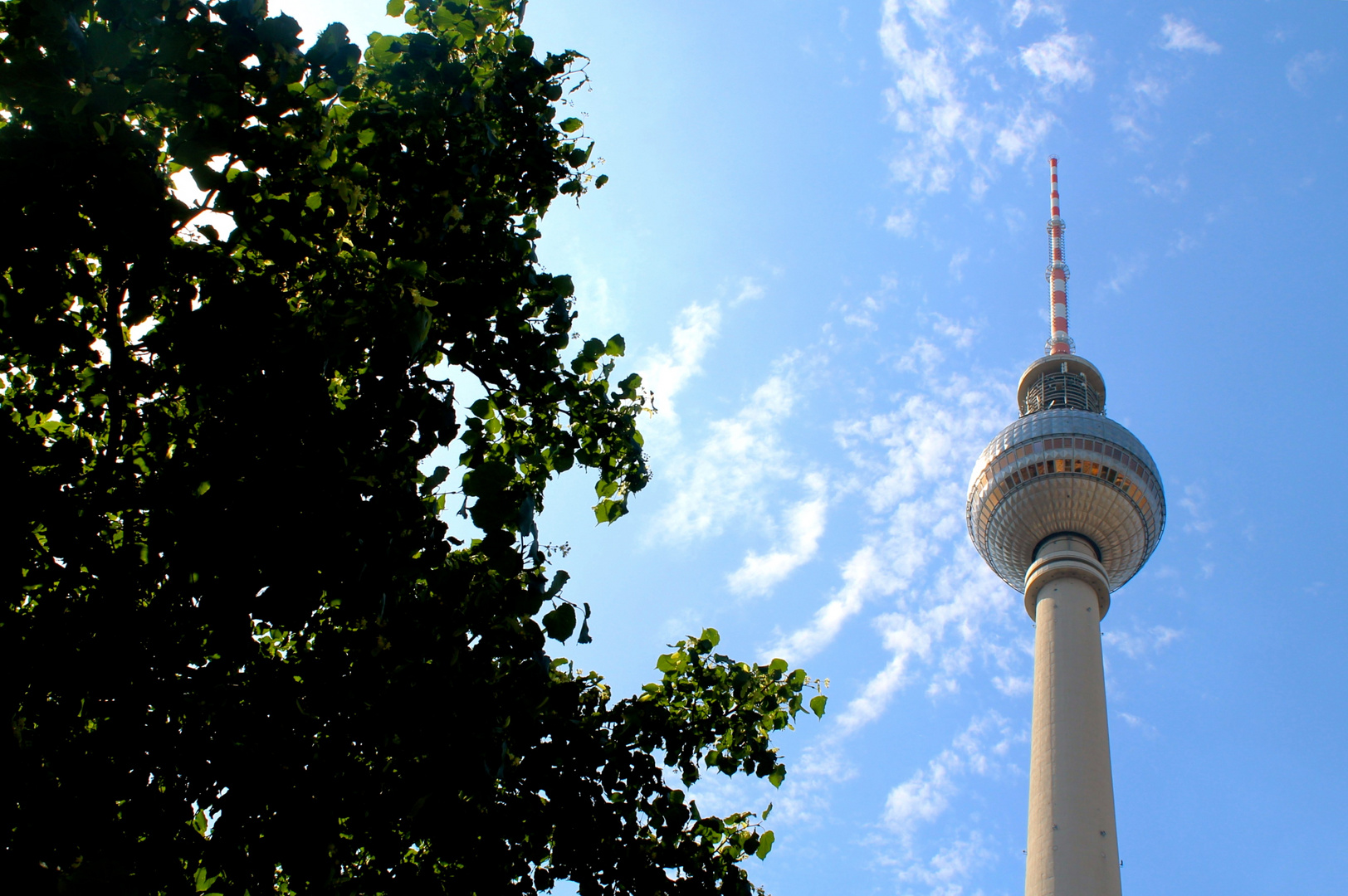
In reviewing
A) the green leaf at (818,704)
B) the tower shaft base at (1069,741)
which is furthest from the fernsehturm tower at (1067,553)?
the green leaf at (818,704)

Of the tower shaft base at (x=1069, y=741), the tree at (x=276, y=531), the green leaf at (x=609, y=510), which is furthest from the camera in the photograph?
the tower shaft base at (x=1069, y=741)

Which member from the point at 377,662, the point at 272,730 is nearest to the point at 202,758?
the point at 272,730

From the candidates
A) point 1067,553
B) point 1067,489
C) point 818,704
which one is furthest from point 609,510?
point 1067,489

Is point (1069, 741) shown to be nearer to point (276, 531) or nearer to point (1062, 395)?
point (1062, 395)

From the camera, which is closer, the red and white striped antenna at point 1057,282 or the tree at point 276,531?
the tree at point 276,531

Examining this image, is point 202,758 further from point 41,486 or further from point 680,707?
point 680,707

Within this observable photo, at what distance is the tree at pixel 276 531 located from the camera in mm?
5551

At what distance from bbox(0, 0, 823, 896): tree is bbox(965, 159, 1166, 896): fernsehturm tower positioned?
41442 mm

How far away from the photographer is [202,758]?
5590mm

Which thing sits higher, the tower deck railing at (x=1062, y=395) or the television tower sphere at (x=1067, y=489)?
the tower deck railing at (x=1062, y=395)

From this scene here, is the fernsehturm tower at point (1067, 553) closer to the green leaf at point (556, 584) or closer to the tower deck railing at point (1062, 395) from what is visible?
the tower deck railing at point (1062, 395)

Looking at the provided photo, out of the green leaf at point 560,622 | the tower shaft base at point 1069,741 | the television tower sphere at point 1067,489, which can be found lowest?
the green leaf at point 560,622

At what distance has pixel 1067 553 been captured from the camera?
Answer: 175ft

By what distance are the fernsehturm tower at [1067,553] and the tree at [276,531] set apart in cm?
4144
